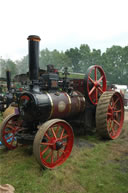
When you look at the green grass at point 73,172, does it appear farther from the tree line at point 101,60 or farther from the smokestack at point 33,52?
the tree line at point 101,60

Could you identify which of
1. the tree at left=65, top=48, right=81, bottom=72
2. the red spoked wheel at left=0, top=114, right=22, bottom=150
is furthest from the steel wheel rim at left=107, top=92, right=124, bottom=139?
the tree at left=65, top=48, right=81, bottom=72

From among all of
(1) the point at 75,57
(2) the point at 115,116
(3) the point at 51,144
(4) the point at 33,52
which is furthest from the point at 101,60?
(3) the point at 51,144

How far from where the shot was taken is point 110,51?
32031 mm

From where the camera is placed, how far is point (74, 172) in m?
2.51

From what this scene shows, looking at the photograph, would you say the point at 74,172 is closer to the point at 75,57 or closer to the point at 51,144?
the point at 51,144

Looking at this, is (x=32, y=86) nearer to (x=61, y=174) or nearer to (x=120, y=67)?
(x=61, y=174)

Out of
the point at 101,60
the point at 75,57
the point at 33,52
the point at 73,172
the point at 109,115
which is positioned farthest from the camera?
the point at 75,57

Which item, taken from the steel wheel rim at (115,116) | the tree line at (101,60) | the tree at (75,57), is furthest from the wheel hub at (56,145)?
the tree at (75,57)

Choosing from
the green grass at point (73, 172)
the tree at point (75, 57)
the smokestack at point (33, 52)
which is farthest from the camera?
the tree at point (75, 57)

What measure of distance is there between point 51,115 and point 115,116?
6.81ft

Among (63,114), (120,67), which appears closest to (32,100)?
(63,114)

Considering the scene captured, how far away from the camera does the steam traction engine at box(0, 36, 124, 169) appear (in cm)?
268

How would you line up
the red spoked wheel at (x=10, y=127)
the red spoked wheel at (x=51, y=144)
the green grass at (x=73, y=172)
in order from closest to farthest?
the green grass at (x=73, y=172)
the red spoked wheel at (x=51, y=144)
the red spoked wheel at (x=10, y=127)

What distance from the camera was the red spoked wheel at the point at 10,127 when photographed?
3225 millimetres
